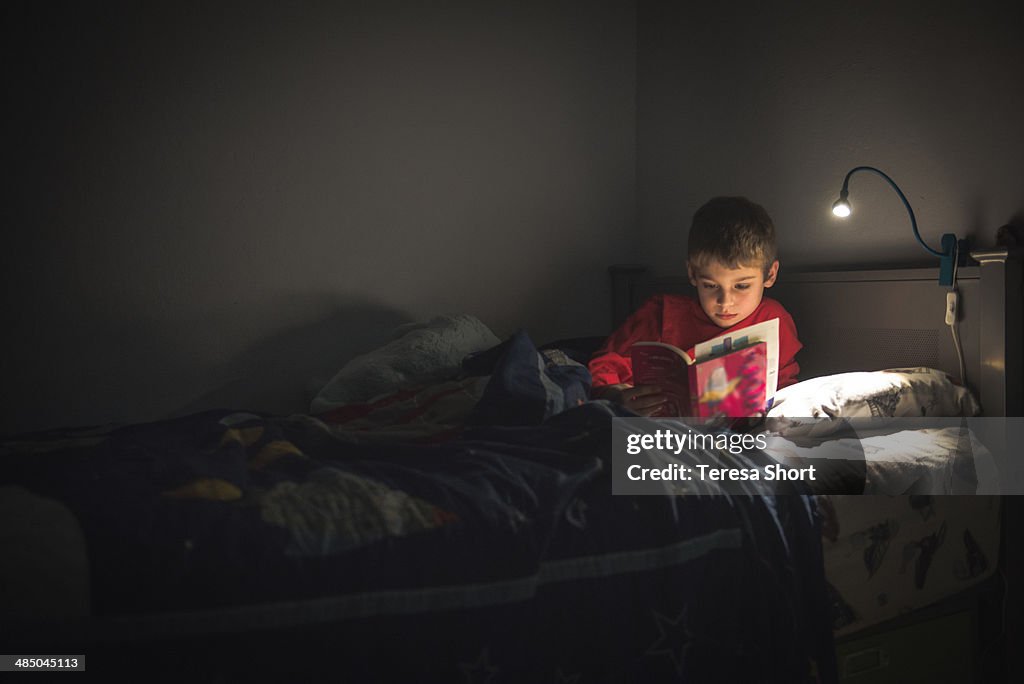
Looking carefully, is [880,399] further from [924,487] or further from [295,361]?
[295,361]

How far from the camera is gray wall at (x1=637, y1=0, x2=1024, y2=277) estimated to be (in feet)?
5.60

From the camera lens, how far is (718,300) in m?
1.79

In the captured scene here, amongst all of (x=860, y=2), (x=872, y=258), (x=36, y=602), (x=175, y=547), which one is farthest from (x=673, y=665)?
(x=860, y=2)

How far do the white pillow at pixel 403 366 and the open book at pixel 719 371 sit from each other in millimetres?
586

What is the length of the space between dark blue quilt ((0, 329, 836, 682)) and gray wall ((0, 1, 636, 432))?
77 cm

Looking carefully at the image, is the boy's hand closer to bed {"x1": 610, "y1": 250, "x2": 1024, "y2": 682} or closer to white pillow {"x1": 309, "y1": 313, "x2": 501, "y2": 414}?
bed {"x1": 610, "y1": 250, "x2": 1024, "y2": 682}

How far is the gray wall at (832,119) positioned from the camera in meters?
1.71

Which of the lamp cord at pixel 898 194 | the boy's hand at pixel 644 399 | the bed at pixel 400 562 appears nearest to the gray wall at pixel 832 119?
the lamp cord at pixel 898 194

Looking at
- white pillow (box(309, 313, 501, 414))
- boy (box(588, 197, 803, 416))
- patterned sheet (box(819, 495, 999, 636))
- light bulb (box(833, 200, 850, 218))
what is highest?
light bulb (box(833, 200, 850, 218))

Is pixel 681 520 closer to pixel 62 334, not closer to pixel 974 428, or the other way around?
pixel 974 428

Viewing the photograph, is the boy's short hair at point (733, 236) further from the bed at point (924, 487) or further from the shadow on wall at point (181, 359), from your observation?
the shadow on wall at point (181, 359)

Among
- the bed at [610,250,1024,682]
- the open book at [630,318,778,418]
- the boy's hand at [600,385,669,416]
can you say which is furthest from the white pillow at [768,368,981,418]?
the boy's hand at [600,385,669,416]

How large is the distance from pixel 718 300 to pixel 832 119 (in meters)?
0.69

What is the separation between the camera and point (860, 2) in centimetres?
199
